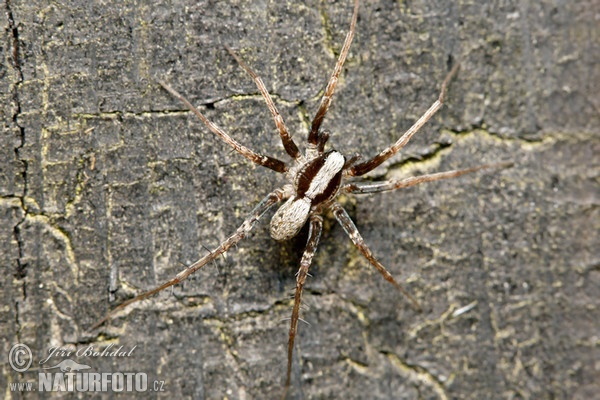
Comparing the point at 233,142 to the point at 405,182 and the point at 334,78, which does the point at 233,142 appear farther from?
the point at 405,182

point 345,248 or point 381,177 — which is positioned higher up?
point 381,177

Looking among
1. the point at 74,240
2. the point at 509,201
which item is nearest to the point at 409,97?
the point at 509,201

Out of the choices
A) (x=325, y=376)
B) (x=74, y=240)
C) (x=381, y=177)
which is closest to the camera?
(x=74, y=240)

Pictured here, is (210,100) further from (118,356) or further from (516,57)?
(516,57)

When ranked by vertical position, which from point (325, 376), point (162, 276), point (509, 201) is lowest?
point (325, 376)

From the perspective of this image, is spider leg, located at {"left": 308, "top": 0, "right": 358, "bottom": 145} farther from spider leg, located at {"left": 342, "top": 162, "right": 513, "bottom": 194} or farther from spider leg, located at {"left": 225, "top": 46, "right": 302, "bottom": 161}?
spider leg, located at {"left": 342, "top": 162, "right": 513, "bottom": 194}

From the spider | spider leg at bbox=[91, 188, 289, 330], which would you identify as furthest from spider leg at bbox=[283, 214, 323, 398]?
spider leg at bbox=[91, 188, 289, 330]
